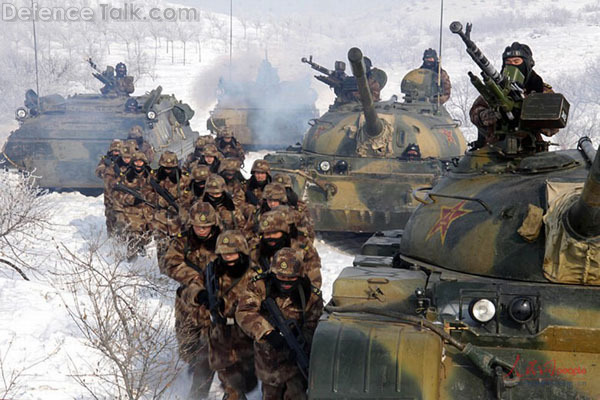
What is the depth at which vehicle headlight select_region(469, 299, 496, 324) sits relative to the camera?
479cm

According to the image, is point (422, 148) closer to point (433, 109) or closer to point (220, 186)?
point (433, 109)

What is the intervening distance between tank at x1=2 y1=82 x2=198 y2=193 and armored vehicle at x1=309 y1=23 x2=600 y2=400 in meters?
12.8

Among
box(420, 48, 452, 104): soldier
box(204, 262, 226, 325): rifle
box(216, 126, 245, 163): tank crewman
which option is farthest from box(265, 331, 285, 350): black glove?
box(420, 48, 452, 104): soldier

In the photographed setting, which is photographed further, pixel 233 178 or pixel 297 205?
pixel 233 178

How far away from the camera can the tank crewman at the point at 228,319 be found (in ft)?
22.8

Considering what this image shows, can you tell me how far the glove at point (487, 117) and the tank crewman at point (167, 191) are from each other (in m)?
4.82

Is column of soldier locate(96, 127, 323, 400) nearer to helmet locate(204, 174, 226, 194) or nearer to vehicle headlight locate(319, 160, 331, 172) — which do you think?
helmet locate(204, 174, 226, 194)

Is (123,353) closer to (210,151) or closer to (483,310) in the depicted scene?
(483,310)

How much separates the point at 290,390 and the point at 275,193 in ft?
10.8

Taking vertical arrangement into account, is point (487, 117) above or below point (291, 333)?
above

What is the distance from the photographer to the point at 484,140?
24.0 ft

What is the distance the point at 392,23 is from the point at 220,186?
76.9 meters

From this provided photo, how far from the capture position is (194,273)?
7398 millimetres

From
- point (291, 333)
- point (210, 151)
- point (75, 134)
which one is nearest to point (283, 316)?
point (291, 333)
